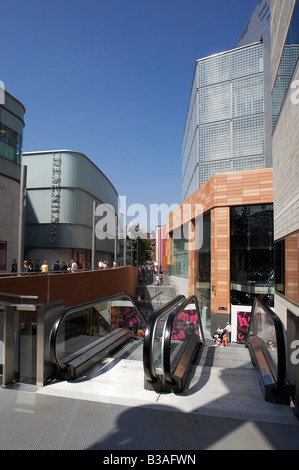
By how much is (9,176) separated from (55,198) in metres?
11.8

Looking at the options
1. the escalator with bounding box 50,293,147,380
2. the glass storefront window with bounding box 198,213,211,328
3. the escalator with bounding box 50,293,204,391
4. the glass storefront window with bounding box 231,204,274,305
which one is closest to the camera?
the escalator with bounding box 50,293,204,391

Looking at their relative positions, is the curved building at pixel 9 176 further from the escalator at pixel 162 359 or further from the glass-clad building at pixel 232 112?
the glass-clad building at pixel 232 112

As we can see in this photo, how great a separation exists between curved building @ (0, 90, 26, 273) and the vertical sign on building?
10348 millimetres

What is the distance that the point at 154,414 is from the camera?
314 centimetres

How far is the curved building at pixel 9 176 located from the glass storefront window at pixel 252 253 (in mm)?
14315

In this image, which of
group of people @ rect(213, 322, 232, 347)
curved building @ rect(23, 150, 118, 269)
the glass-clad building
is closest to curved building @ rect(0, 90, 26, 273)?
curved building @ rect(23, 150, 118, 269)

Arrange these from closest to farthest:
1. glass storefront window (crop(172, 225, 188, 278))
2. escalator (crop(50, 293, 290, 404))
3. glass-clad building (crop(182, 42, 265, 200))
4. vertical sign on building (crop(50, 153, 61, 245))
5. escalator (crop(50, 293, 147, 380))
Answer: escalator (crop(50, 293, 290, 404))
escalator (crop(50, 293, 147, 380))
vertical sign on building (crop(50, 153, 61, 245))
glass storefront window (crop(172, 225, 188, 278))
glass-clad building (crop(182, 42, 265, 200))

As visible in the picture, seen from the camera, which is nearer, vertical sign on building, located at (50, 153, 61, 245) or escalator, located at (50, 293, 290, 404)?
escalator, located at (50, 293, 290, 404)

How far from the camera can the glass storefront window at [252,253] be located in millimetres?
19125

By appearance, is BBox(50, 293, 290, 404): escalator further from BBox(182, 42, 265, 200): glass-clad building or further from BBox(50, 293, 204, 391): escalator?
BBox(182, 42, 265, 200): glass-clad building

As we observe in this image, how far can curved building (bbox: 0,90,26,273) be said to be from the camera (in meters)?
19.2

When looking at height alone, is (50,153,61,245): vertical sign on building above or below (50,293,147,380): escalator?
above

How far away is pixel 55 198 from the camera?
3133 cm
